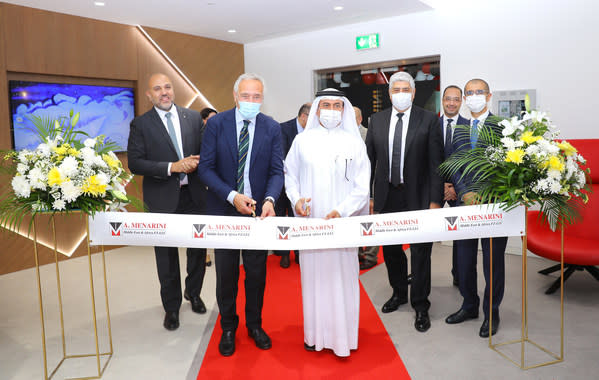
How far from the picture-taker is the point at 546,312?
156 inches

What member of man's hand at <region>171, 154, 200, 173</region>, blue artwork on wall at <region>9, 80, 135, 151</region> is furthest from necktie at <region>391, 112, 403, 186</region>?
blue artwork on wall at <region>9, 80, 135, 151</region>

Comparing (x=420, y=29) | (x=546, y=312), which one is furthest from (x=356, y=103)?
(x=546, y=312)

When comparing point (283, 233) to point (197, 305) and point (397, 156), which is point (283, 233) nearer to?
point (397, 156)

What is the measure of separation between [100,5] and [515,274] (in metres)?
5.81

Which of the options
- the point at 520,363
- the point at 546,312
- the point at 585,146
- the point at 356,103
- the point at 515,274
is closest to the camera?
the point at 520,363

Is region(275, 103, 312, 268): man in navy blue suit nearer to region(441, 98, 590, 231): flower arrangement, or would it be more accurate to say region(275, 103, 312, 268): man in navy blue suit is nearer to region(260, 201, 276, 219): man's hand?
region(260, 201, 276, 219): man's hand

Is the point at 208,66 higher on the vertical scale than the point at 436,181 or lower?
higher

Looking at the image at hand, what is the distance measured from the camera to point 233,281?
331 cm

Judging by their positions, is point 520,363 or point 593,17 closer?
point 520,363

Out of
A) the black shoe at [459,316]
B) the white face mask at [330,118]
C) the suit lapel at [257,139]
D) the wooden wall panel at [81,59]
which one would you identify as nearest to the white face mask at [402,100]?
the white face mask at [330,118]

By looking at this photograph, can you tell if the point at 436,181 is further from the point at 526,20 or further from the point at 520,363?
the point at 526,20

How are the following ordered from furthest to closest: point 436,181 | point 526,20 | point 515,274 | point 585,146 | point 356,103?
point 356,103 < point 526,20 < point 515,274 < point 585,146 < point 436,181

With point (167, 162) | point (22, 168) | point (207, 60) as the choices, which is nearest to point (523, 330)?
point (167, 162)

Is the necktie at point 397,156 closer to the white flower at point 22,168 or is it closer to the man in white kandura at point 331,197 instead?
the man in white kandura at point 331,197
